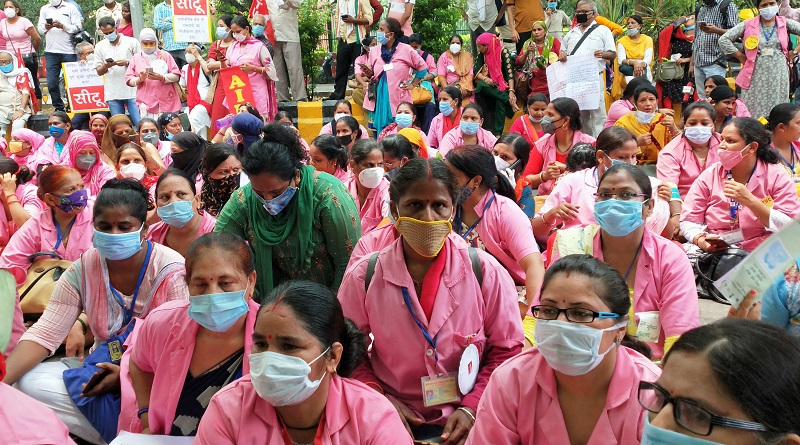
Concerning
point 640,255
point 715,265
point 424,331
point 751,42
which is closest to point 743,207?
point 715,265

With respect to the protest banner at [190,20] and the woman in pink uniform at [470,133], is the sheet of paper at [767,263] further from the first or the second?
the protest banner at [190,20]

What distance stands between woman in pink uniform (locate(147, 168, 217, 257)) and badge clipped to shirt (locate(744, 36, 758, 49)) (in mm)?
7146

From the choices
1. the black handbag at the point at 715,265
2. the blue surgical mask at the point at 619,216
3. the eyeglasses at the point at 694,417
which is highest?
the eyeglasses at the point at 694,417

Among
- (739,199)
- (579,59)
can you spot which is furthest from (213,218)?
(579,59)

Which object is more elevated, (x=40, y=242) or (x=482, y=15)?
(x=482, y=15)

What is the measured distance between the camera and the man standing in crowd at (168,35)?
488 inches

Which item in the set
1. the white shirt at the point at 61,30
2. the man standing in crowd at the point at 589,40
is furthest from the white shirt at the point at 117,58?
the man standing in crowd at the point at 589,40

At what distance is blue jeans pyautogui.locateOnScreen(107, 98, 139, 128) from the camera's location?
11.7 m

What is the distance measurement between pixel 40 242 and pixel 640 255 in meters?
3.68

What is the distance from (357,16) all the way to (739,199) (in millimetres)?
7806

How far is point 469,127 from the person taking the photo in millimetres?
8297

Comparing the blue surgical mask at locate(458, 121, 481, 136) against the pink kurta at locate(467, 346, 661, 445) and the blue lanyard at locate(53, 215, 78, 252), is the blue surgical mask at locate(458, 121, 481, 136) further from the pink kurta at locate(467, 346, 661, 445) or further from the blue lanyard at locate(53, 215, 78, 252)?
the pink kurta at locate(467, 346, 661, 445)

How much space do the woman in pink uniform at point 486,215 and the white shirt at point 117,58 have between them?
8395mm

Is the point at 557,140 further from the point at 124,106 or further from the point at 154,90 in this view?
the point at 124,106
